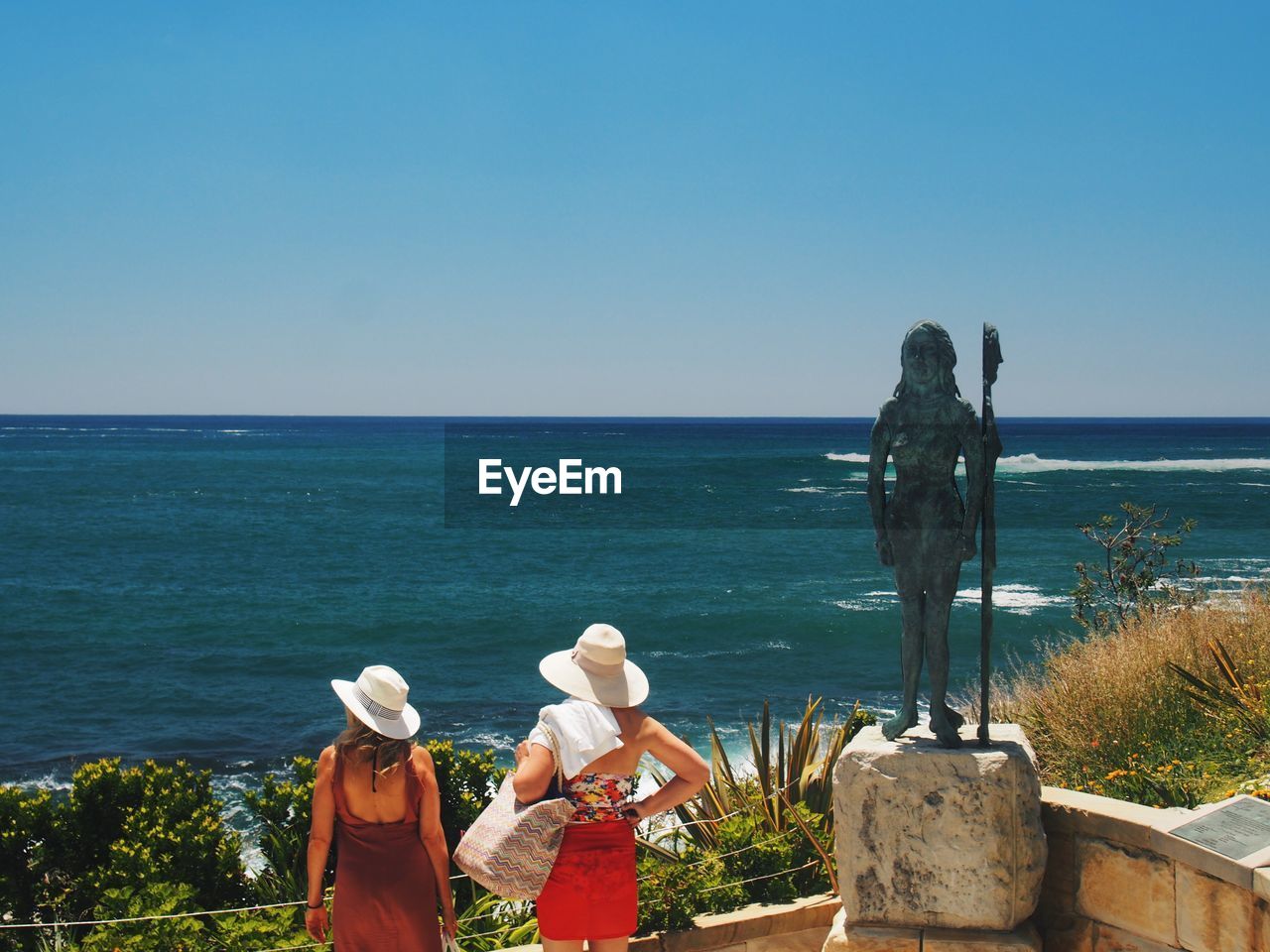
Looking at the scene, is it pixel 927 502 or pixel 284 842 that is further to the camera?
pixel 284 842

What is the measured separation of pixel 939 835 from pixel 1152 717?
3.07 metres

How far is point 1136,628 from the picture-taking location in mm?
9188

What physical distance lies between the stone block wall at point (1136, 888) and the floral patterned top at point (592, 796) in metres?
2.06

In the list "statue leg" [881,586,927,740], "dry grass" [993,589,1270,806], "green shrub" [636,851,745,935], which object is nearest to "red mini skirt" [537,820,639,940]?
"green shrub" [636,851,745,935]

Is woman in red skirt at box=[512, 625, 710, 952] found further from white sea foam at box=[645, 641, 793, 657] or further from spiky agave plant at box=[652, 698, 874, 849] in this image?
white sea foam at box=[645, 641, 793, 657]

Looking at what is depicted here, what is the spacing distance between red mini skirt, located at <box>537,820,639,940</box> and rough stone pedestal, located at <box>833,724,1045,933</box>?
3.97 ft

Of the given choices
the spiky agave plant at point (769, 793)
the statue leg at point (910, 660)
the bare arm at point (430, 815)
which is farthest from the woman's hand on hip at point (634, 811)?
the spiky agave plant at point (769, 793)

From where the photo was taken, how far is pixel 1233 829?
14.0 ft

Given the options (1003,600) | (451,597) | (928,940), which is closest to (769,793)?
(928,940)

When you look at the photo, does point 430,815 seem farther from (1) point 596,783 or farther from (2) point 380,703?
(1) point 596,783

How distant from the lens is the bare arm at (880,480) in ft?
16.3

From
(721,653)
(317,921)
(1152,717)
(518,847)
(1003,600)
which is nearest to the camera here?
(518,847)

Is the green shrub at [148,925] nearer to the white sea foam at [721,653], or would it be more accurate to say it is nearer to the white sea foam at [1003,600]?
the white sea foam at [721,653]

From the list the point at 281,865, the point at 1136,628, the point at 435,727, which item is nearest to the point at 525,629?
the point at 435,727
